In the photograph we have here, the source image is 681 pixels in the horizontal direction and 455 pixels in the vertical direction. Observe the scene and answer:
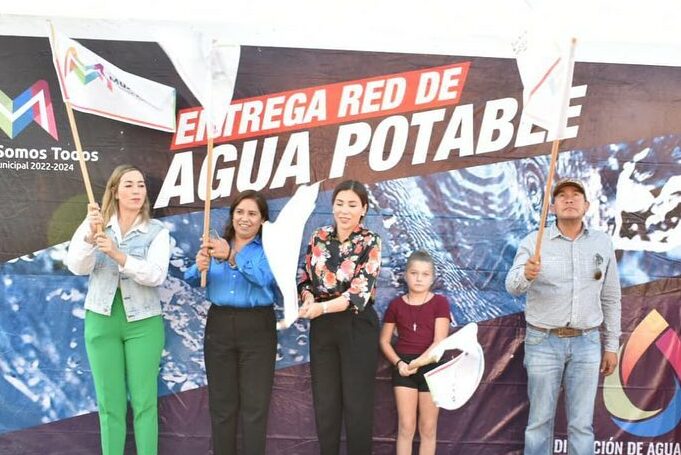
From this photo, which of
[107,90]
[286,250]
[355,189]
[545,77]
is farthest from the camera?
[107,90]

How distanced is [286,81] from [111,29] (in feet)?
3.14

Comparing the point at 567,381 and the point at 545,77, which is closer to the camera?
the point at 545,77

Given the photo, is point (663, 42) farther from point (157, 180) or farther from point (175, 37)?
point (157, 180)

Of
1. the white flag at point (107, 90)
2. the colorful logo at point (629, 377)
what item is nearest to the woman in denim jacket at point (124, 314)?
the white flag at point (107, 90)

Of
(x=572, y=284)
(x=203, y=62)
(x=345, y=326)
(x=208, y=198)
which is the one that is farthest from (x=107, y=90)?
(x=572, y=284)

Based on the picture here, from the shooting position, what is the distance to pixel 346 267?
131 inches

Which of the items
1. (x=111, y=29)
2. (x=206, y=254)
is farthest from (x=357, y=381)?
(x=111, y=29)

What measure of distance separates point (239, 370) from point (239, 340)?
170 millimetres

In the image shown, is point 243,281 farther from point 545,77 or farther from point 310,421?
point 545,77

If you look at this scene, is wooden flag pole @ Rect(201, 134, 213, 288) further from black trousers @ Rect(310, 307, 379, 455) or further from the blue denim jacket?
black trousers @ Rect(310, 307, 379, 455)

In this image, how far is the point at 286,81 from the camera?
12.2ft

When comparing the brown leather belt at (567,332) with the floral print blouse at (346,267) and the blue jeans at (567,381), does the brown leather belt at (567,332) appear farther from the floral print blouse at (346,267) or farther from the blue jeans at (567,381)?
the floral print blouse at (346,267)

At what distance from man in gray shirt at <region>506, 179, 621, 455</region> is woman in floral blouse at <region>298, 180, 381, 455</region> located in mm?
726

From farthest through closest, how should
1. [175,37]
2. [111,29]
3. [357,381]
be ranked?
[111,29] < [357,381] < [175,37]
